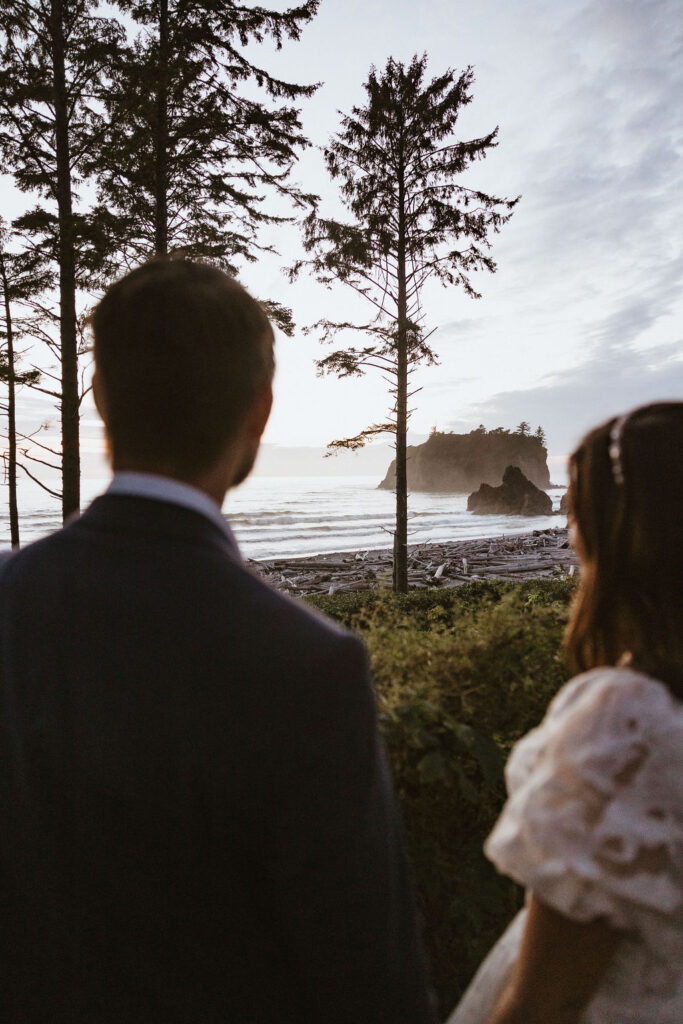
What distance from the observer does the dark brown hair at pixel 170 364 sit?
1.11m

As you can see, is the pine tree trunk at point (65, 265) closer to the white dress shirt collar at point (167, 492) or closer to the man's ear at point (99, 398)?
the man's ear at point (99, 398)

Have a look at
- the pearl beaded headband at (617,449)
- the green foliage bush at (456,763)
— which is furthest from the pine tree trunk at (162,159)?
the pearl beaded headband at (617,449)

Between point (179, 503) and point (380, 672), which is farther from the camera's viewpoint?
point (380, 672)

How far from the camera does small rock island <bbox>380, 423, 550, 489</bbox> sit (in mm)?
119812

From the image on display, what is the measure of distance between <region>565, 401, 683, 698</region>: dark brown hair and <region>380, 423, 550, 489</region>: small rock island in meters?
117

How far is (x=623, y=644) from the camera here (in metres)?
1.22

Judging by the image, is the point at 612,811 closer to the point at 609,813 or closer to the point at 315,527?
the point at 609,813

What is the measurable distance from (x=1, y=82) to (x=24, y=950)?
13.2 meters

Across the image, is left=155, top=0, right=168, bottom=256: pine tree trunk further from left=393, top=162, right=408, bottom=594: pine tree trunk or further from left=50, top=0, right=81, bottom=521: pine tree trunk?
left=393, top=162, right=408, bottom=594: pine tree trunk

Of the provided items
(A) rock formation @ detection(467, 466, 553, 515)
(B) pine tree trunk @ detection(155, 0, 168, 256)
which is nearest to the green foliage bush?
(B) pine tree trunk @ detection(155, 0, 168, 256)

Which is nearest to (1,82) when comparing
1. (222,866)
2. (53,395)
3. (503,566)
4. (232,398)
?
(53,395)

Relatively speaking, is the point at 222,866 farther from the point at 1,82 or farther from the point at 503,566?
the point at 503,566

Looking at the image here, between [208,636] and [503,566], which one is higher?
[208,636]

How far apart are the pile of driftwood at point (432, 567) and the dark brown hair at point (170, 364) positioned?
47.4ft
